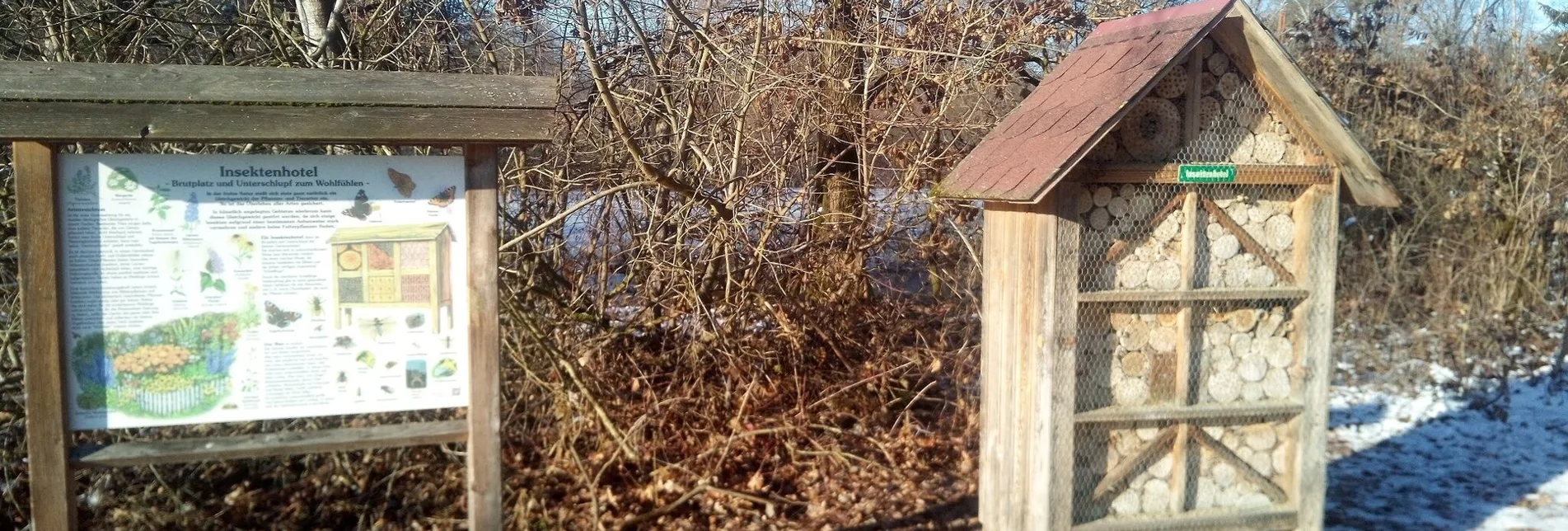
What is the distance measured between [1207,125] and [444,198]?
3090mm

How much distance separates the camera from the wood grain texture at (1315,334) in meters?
4.66

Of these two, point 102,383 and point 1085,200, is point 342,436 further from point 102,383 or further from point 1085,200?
point 1085,200

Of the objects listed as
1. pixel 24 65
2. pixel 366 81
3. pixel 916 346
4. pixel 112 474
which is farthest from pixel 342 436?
pixel 916 346

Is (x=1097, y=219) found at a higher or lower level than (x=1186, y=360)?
higher

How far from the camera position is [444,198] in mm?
3695

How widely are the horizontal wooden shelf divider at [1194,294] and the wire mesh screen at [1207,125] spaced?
1.79 ft

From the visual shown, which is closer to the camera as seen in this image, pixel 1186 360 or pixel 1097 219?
pixel 1097 219

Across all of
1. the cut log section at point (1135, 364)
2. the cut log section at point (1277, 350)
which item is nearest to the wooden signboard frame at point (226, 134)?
the cut log section at point (1135, 364)

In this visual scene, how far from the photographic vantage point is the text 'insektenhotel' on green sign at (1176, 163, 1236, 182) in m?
4.45

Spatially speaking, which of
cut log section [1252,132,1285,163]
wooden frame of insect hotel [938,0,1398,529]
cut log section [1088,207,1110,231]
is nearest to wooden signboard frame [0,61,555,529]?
wooden frame of insect hotel [938,0,1398,529]

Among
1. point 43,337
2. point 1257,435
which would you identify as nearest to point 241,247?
point 43,337

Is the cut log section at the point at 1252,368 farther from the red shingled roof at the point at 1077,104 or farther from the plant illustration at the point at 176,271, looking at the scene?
the plant illustration at the point at 176,271

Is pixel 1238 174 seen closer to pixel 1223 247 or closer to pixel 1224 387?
pixel 1223 247

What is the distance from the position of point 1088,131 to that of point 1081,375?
1082 millimetres
